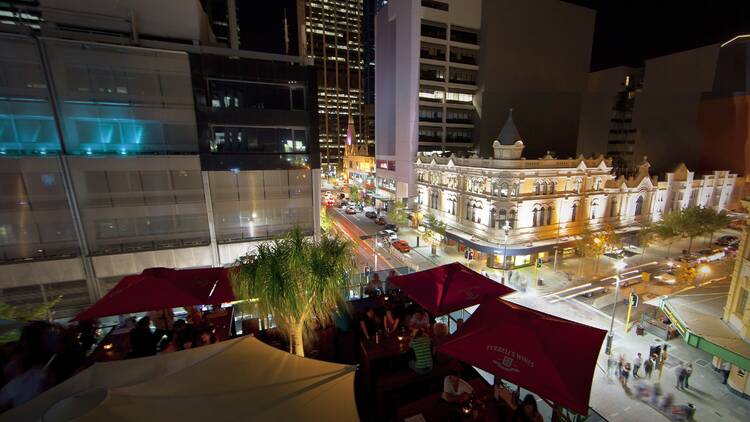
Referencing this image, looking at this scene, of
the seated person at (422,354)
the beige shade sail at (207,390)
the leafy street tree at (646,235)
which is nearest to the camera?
the beige shade sail at (207,390)

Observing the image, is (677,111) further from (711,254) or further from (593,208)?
(593,208)

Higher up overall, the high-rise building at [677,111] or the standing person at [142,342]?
the high-rise building at [677,111]

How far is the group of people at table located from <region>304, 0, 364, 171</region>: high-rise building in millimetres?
103786

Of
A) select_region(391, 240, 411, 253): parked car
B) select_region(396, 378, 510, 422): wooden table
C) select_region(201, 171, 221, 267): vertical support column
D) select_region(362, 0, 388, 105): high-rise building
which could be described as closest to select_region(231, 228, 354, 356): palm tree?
select_region(396, 378, 510, 422): wooden table

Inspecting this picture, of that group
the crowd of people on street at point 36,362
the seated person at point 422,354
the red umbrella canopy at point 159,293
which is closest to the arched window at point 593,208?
the seated person at point 422,354

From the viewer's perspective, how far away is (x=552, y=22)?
4616 cm

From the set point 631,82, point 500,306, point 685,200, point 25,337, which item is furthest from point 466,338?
point 631,82

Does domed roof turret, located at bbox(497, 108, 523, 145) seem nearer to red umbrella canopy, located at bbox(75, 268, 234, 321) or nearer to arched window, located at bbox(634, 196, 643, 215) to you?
arched window, located at bbox(634, 196, 643, 215)

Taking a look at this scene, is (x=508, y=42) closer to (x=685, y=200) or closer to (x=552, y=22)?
(x=552, y=22)

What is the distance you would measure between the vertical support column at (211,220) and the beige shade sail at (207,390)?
1647cm

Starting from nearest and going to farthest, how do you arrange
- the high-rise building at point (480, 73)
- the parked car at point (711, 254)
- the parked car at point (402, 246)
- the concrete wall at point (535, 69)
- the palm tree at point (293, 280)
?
the palm tree at point (293, 280)
the parked car at point (711, 254)
the parked car at point (402, 246)
the high-rise building at point (480, 73)
the concrete wall at point (535, 69)

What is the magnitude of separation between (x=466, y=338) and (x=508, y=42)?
51.5 meters

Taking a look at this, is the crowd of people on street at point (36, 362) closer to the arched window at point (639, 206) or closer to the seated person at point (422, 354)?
the seated person at point (422, 354)

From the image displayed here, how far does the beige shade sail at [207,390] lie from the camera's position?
399 cm
